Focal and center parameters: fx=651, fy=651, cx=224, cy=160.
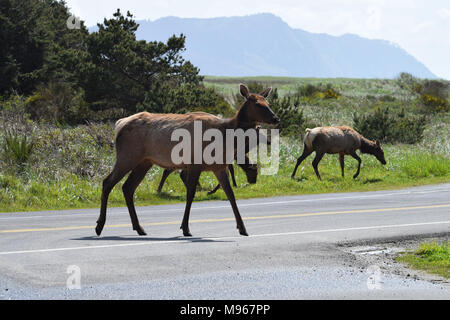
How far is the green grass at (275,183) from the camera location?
661 inches

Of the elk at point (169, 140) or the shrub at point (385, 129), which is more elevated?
the elk at point (169, 140)

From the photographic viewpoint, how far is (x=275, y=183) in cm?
2161

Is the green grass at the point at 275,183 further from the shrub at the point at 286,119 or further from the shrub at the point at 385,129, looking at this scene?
the shrub at the point at 385,129

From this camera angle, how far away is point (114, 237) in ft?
34.3

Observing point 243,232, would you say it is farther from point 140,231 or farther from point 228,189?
point 140,231

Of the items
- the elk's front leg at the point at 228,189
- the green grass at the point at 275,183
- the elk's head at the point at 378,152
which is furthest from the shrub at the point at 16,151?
Answer: the elk's head at the point at 378,152

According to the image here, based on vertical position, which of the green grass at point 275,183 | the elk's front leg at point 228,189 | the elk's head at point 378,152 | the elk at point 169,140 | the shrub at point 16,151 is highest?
the elk at point 169,140

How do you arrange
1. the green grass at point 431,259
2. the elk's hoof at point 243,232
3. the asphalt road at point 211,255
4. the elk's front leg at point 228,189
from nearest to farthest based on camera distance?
the asphalt road at point 211,255 → the green grass at point 431,259 → the elk's front leg at point 228,189 → the elk's hoof at point 243,232

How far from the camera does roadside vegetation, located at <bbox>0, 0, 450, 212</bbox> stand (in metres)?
18.3

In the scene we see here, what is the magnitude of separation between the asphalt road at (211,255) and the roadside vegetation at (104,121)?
3467 millimetres

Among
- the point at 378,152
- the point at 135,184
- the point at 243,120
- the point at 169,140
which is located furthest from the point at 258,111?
the point at 378,152

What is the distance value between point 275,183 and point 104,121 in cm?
1323

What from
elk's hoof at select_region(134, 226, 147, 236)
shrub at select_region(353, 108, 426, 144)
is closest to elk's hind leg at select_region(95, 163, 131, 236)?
elk's hoof at select_region(134, 226, 147, 236)
